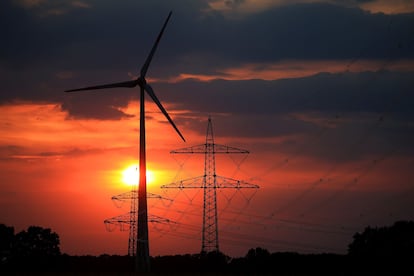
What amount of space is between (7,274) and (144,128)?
1603 inches

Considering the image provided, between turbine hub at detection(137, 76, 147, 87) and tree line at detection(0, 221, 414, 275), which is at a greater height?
turbine hub at detection(137, 76, 147, 87)

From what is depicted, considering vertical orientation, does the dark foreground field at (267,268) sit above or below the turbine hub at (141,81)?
below

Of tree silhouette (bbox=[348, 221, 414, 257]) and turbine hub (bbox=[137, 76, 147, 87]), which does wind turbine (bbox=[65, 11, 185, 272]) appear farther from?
tree silhouette (bbox=[348, 221, 414, 257])

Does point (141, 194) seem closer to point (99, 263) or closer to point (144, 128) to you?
point (144, 128)

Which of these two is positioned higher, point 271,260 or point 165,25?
point 165,25

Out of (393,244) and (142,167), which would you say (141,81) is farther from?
(393,244)

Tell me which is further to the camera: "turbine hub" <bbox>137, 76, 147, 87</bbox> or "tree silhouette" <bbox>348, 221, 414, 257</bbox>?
"tree silhouette" <bbox>348, 221, 414, 257</bbox>

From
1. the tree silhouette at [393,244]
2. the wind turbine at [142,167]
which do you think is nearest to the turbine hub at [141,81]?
the wind turbine at [142,167]

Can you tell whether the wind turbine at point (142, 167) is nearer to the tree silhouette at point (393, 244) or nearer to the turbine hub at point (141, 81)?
the turbine hub at point (141, 81)

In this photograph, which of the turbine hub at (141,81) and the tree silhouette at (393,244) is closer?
the turbine hub at (141,81)

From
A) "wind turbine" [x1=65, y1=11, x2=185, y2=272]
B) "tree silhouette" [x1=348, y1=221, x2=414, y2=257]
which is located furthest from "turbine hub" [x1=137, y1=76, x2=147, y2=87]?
"tree silhouette" [x1=348, y1=221, x2=414, y2=257]

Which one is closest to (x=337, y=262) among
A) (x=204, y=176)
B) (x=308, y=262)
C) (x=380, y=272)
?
(x=308, y=262)

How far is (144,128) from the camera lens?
14025 centimetres

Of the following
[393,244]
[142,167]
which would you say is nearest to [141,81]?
[142,167]
